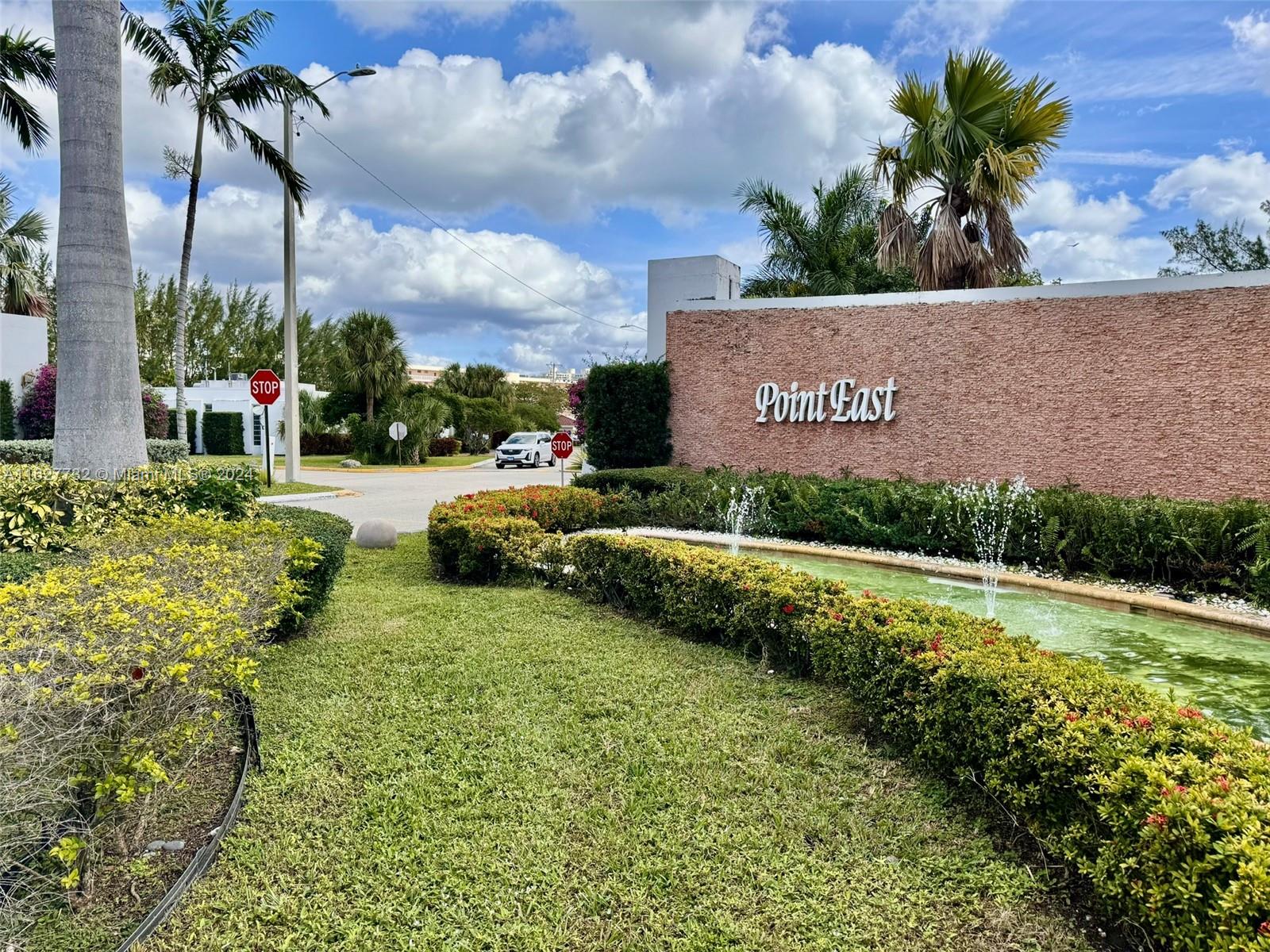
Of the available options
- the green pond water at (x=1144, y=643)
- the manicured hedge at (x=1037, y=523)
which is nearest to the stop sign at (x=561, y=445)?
the manicured hedge at (x=1037, y=523)

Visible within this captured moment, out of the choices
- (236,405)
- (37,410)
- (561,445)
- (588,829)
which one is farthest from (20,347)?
(588,829)

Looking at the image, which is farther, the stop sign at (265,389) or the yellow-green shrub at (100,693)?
the stop sign at (265,389)

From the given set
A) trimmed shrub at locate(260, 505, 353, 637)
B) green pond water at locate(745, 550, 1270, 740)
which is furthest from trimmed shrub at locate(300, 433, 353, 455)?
green pond water at locate(745, 550, 1270, 740)

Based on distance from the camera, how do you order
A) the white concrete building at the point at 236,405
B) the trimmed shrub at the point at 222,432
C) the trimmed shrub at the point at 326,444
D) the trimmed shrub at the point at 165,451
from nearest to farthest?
1. the trimmed shrub at the point at 165,451
2. the trimmed shrub at the point at 222,432
3. the white concrete building at the point at 236,405
4. the trimmed shrub at the point at 326,444

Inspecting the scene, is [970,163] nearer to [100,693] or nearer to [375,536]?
[375,536]

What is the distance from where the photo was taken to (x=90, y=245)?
6.41 metres

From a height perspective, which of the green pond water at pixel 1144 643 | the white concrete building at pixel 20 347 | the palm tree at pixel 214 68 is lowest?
the green pond water at pixel 1144 643

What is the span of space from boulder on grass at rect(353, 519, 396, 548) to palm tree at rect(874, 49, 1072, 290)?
10.0 metres

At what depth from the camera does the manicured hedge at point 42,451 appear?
51.1 feet

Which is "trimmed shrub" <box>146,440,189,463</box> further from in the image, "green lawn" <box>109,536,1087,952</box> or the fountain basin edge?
"green lawn" <box>109,536,1087,952</box>

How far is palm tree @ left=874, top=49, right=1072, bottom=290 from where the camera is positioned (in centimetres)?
1220

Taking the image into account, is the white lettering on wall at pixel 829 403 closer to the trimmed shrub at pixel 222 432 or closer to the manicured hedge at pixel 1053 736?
the manicured hedge at pixel 1053 736

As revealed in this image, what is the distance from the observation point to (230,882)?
8.83 ft

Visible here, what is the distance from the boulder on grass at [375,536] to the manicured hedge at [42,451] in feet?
24.7
